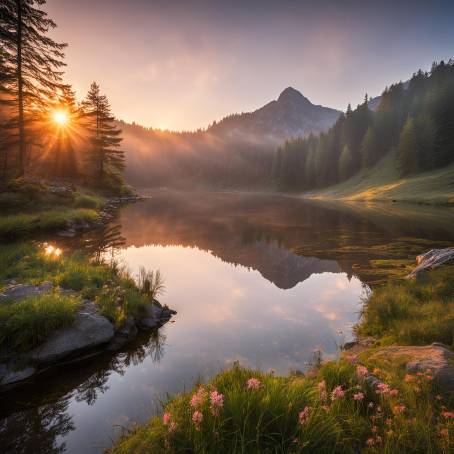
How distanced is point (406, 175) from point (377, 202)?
63.6 feet

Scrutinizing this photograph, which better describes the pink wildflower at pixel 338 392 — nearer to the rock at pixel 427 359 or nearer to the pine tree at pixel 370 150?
the rock at pixel 427 359

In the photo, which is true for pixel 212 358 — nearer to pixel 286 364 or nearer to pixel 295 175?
pixel 286 364

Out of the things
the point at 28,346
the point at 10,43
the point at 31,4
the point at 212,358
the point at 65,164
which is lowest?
the point at 212,358

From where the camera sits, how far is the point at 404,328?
728 centimetres

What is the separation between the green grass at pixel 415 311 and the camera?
693 centimetres

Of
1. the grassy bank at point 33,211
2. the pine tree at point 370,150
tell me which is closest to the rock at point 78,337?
the grassy bank at point 33,211

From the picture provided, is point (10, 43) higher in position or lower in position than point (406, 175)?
higher

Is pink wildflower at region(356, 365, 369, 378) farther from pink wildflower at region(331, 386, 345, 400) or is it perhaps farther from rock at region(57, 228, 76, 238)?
rock at region(57, 228, 76, 238)

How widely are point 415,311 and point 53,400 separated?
360 inches

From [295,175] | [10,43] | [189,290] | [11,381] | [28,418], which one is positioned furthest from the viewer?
[295,175]

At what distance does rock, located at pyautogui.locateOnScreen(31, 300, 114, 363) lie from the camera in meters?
6.17

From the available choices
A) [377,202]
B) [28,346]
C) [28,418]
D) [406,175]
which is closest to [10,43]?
[28,346]

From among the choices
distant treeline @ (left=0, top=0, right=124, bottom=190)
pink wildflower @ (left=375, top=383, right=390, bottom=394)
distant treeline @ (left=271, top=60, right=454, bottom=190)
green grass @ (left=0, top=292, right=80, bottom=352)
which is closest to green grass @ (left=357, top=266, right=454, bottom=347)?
pink wildflower @ (left=375, top=383, right=390, bottom=394)

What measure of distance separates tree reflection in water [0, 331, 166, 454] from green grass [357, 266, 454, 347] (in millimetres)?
6178
